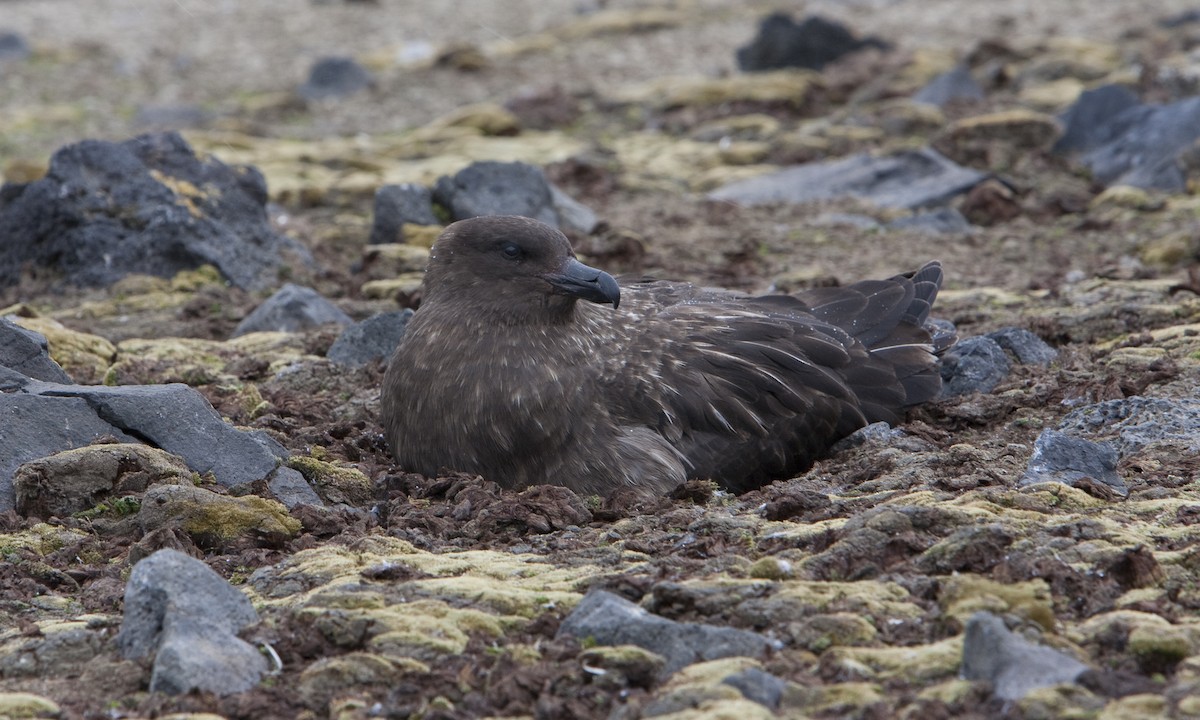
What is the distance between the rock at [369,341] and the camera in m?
7.77

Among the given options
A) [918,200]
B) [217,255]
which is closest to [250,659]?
[217,255]

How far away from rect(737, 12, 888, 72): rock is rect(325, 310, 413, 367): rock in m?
9.13

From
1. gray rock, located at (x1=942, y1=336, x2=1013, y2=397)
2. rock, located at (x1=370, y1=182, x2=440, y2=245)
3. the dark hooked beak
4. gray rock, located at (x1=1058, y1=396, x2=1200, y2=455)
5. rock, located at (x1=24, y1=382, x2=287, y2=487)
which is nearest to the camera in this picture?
rock, located at (x1=24, y1=382, x2=287, y2=487)

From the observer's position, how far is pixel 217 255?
9.65 m

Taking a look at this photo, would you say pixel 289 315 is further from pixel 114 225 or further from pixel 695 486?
pixel 695 486

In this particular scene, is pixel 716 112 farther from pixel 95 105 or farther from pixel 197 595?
pixel 197 595

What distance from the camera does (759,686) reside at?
150 inches

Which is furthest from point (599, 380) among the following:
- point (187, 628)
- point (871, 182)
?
point (871, 182)

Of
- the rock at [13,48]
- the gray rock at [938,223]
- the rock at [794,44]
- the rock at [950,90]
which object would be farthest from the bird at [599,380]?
the rock at [13,48]

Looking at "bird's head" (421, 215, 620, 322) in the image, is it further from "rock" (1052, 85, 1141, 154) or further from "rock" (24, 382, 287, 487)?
"rock" (1052, 85, 1141, 154)

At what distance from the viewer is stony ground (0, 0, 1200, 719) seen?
13.3 feet

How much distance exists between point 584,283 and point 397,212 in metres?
4.38

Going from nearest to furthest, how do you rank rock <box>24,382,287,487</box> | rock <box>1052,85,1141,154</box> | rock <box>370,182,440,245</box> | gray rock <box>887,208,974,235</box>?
rock <box>24,382,287,487</box>, rock <box>370,182,440,245</box>, gray rock <box>887,208,974,235</box>, rock <box>1052,85,1141,154</box>

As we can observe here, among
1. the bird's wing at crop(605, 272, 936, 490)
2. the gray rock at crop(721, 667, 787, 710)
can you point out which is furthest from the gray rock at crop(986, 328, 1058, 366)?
the gray rock at crop(721, 667, 787, 710)
